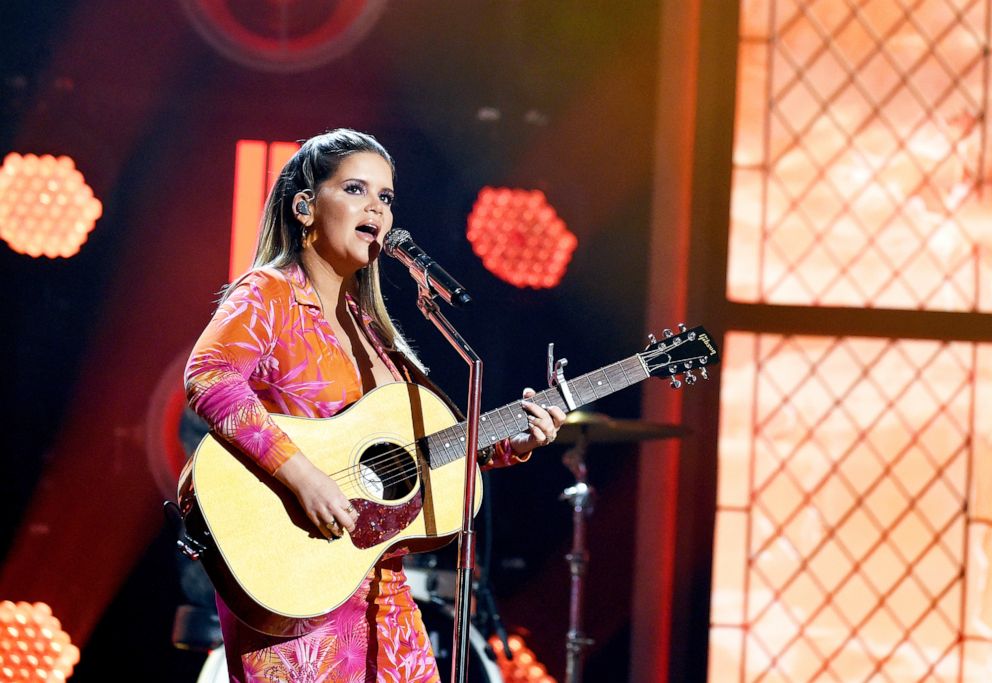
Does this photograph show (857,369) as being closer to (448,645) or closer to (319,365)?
(448,645)

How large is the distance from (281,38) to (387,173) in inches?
116

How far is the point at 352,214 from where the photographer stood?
7.57ft

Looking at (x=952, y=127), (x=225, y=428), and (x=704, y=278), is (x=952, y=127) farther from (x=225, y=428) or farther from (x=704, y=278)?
(x=225, y=428)

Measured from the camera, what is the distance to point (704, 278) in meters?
4.34

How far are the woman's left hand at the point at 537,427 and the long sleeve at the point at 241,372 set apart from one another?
556mm

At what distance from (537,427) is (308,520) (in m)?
0.56

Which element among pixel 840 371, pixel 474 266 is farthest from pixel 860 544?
pixel 474 266

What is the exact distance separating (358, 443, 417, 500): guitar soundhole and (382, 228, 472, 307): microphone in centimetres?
36

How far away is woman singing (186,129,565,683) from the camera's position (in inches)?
81.9

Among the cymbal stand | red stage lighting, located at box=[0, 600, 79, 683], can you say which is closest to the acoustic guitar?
the cymbal stand

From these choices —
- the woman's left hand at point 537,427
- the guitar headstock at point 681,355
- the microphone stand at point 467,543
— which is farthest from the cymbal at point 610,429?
the microphone stand at point 467,543

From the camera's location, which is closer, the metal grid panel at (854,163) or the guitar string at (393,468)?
the guitar string at (393,468)

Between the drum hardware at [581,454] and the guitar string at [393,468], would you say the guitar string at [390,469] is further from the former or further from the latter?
the drum hardware at [581,454]

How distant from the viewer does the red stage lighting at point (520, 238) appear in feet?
15.6
